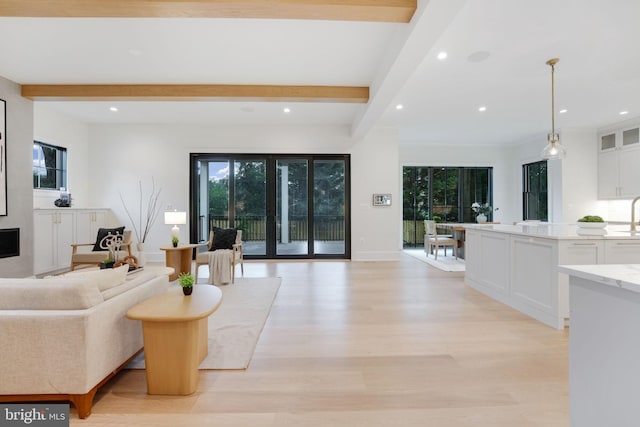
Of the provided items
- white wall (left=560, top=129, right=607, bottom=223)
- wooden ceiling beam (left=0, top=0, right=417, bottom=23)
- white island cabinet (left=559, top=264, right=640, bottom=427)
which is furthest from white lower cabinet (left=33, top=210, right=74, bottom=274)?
white wall (left=560, top=129, right=607, bottom=223)

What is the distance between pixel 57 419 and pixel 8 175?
4.49 meters

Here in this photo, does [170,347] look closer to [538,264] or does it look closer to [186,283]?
[186,283]

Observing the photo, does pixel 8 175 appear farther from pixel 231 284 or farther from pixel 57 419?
pixel 57 419

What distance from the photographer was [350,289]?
4508mm

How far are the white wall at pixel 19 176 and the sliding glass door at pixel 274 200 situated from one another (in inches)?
107

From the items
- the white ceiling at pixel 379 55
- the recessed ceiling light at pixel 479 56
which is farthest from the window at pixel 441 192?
the recessed ceiling light at pixel 479 56

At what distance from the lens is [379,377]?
215cm

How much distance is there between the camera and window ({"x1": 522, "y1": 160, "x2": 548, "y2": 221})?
8.23 m

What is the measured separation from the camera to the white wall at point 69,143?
5.62 m

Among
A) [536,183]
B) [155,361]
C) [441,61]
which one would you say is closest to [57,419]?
[155,361]

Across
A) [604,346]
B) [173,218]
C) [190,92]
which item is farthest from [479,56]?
[173,218]

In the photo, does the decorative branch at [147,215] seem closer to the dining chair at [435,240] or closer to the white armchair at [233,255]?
the white armchair at [233,255]

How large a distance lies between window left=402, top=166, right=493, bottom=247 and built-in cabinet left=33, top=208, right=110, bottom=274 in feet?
25.5

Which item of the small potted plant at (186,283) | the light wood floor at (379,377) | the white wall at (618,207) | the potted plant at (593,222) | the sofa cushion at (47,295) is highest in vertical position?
the white wall at (618,207)
